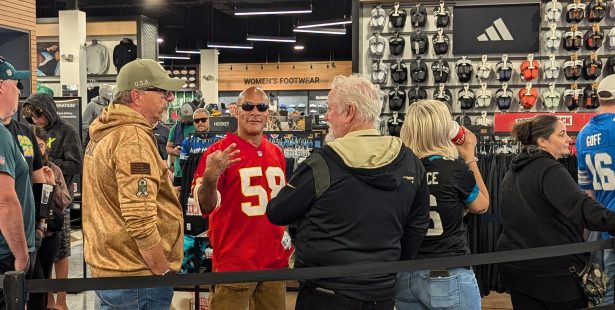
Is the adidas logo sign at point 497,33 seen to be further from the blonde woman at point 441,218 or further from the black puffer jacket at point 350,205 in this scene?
the black puffer jacket at point 350,205

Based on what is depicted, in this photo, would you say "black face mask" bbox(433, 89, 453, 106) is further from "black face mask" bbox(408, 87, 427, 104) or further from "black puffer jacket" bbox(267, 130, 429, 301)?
"black puffer jacket" bbox(267, 130, 429, 301)

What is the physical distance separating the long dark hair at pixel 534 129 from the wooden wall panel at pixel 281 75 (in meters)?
20.0

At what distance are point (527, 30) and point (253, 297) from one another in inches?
302

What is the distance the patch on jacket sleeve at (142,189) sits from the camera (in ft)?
7.27

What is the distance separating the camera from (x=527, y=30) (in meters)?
9.34

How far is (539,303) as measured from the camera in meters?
2.86

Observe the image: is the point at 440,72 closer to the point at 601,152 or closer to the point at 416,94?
the point at 416,94

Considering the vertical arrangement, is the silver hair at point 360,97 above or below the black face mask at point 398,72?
below

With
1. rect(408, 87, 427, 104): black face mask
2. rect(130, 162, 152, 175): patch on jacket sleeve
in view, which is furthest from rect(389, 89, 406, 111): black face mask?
rect(130, 162, 152, 175): patch on jacket sleeve

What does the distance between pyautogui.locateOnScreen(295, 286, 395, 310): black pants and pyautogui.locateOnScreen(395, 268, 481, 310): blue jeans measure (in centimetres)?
38

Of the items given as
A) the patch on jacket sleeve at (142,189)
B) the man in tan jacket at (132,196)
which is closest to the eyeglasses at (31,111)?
the man in tan jacket at (132,196)

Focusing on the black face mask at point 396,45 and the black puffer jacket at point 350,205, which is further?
the black face mask at point 396,45

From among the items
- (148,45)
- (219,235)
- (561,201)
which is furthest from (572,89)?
(148,45)

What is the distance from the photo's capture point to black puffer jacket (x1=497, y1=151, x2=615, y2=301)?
9.07ft
